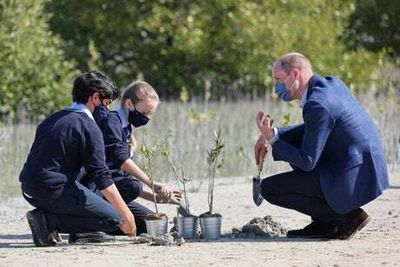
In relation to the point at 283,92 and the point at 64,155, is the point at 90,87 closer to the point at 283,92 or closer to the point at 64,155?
the point at 64,155

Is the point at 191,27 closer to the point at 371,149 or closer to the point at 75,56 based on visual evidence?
the point at 75,56

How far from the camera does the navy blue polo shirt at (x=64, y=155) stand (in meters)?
9.02

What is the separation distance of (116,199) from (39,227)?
2.09 feet

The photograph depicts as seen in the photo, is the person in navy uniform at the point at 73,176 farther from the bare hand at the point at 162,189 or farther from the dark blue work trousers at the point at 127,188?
the bare hand at the point at 162,189

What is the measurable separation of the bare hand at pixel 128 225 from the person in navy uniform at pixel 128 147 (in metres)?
0.41

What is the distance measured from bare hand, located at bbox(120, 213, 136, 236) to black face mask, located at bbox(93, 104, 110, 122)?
0.87 m

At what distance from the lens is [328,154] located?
937 cm

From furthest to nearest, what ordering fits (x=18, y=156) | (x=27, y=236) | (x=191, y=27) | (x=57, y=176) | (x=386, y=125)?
1. (x=191, y=27)
2. (x=386, y=125)
3. (x=18, y=156)
4. (x=27, y=236)
5. (x=57, y=176)

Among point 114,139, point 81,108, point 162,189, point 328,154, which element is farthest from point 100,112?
point 328,154

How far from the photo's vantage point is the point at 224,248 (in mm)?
9031

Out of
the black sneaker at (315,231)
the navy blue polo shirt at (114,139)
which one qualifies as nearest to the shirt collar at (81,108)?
the navy blue polo shirt at (114,139)

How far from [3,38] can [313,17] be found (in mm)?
8198

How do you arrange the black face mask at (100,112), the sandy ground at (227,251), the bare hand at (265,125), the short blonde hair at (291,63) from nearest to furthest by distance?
1. the sandy ground at (227,251)
2. the bare hand at (265,125)
3. the short blonde hair at (291,63)
4. the black face mask at (100,112)

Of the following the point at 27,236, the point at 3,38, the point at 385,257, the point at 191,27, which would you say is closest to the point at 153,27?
the point at 191,27
